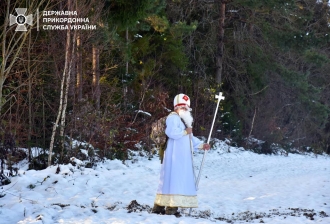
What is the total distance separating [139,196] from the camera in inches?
420

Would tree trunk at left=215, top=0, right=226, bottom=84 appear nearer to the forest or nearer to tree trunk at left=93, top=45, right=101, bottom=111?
the forest

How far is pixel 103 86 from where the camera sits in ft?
53.2

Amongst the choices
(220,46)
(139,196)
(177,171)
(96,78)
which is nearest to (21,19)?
(139,196)

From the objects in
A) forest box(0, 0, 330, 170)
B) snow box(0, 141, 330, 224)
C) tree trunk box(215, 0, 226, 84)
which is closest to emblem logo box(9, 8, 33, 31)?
forest box(0, 0, 330, 170)

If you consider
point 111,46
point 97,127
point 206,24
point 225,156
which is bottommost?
point 225,156

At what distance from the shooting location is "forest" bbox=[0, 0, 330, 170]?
38.0 ft

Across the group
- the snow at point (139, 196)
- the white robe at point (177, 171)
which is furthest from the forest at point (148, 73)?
the white robe at point (177, 171)

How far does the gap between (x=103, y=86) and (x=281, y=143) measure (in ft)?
53.0

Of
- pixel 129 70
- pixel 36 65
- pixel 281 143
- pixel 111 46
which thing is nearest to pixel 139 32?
pixel 129 70

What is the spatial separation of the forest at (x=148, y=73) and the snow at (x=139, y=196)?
82 centimetres

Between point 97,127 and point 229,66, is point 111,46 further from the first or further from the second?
point 229,66

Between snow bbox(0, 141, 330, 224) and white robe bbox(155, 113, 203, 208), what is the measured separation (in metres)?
0.32

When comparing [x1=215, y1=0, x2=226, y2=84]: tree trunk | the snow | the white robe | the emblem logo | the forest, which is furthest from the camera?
[x1=215, y1=0, x2=226, y2=84]: tree trunk

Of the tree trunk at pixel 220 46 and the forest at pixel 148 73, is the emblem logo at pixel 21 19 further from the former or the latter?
the tree trunk at pixel 220 46
